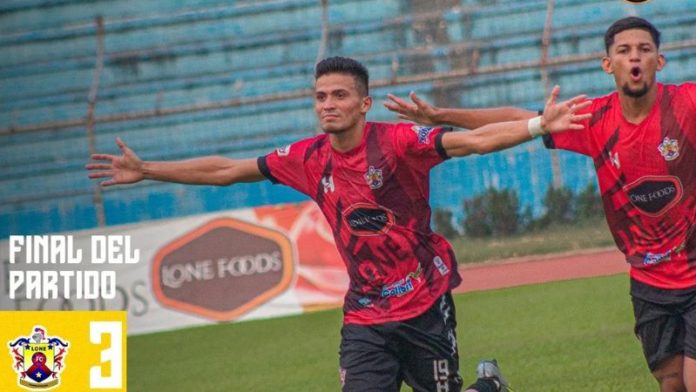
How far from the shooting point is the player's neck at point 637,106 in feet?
21.9

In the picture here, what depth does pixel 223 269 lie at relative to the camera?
16.9 m

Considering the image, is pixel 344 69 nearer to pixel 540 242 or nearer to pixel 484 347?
pixel 484 347

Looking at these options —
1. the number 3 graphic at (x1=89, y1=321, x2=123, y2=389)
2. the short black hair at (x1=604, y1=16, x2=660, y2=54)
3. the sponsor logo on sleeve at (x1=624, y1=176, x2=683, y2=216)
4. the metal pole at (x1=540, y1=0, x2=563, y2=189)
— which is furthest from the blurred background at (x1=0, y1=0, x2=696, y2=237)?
the sponsor logo on sleeve at (x1=624, y1=176, x2=683, y2=216)

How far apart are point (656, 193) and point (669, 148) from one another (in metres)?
0.25

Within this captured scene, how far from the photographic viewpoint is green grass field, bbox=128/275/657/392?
1010 cm

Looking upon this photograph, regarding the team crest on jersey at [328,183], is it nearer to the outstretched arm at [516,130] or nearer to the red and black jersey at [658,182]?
the outstretched arm at [516,130]


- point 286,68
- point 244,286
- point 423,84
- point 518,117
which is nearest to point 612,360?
point 518,117

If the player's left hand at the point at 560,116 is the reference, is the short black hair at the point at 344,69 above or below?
above

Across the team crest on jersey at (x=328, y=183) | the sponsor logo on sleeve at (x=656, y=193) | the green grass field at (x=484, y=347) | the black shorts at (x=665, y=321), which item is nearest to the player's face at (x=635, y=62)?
the sponsor logo on sleeve at (x=656, y=193)

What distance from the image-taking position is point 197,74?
2336cm

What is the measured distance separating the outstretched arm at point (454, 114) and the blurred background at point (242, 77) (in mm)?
12488

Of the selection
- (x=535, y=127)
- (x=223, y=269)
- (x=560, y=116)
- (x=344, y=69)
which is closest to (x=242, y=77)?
(x=223, y=269)

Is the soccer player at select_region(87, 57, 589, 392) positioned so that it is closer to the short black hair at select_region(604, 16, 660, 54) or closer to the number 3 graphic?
the short black hair at select_region(604, 16, 660, 54)

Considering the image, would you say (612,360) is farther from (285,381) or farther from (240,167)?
(240,167)
